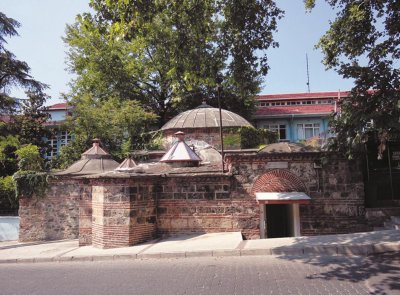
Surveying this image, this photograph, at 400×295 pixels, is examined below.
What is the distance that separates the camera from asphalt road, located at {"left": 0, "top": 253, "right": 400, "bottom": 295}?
17.7ft

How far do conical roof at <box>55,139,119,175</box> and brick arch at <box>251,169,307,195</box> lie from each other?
297 inches

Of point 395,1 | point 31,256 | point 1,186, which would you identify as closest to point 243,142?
point 395,1

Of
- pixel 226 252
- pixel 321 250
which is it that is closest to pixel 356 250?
pixel 321 250

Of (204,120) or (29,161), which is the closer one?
(29,161)

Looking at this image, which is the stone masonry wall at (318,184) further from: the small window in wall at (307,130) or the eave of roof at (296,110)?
the small window in wall at (307,130)

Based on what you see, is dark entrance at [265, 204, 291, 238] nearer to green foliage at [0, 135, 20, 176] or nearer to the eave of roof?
green foliage at [0, 135, 20, 176]

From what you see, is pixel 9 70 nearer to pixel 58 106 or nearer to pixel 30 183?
pixel 30 183

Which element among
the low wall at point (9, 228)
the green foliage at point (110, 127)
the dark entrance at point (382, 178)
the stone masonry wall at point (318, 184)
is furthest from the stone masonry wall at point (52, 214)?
the dark entrance at point (382, 178)

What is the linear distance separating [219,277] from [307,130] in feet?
75.5

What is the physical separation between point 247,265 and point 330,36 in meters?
7.62

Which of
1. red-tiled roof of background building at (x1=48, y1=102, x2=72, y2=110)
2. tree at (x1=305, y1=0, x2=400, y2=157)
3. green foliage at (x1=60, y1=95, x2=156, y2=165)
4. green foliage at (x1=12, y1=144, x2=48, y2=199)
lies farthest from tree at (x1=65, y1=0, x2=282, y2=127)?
red-tiled roof of background building at (x1=48, y1=102, x2=72, y2=110)

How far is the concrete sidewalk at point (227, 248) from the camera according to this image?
7402 millimetres

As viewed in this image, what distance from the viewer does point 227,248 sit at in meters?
8.05

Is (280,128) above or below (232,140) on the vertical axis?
above
